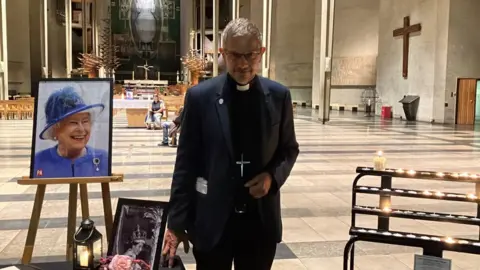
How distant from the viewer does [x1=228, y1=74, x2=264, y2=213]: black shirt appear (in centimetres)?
208

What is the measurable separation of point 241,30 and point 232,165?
21.5 inches

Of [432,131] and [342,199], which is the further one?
[432,131]

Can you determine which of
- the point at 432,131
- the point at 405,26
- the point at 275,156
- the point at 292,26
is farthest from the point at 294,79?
the point at 275,156

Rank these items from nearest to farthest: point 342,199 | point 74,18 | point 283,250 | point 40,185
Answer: point 40,185
point 283,250
point 342,199
point 74,18

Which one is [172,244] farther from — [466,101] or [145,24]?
[145,24]

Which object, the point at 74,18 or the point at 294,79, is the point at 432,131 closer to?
the point at 294,79

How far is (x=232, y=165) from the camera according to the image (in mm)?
2066

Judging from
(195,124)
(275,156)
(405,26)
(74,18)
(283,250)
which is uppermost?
(74,18)

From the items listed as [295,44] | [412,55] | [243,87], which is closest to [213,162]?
[243,87]

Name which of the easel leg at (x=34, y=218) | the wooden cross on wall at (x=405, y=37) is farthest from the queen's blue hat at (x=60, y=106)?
the wooden cross on wall at (x=405, y=37)

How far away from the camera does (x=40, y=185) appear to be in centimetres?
346

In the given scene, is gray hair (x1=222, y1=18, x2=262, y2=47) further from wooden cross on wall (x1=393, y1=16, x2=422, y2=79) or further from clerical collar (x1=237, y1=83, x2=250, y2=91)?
wooden cross on wall (x1=393, y1=16, x2=422, y2=79)

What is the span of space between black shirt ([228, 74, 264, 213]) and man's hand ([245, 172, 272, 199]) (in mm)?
35

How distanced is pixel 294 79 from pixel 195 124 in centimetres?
3274
